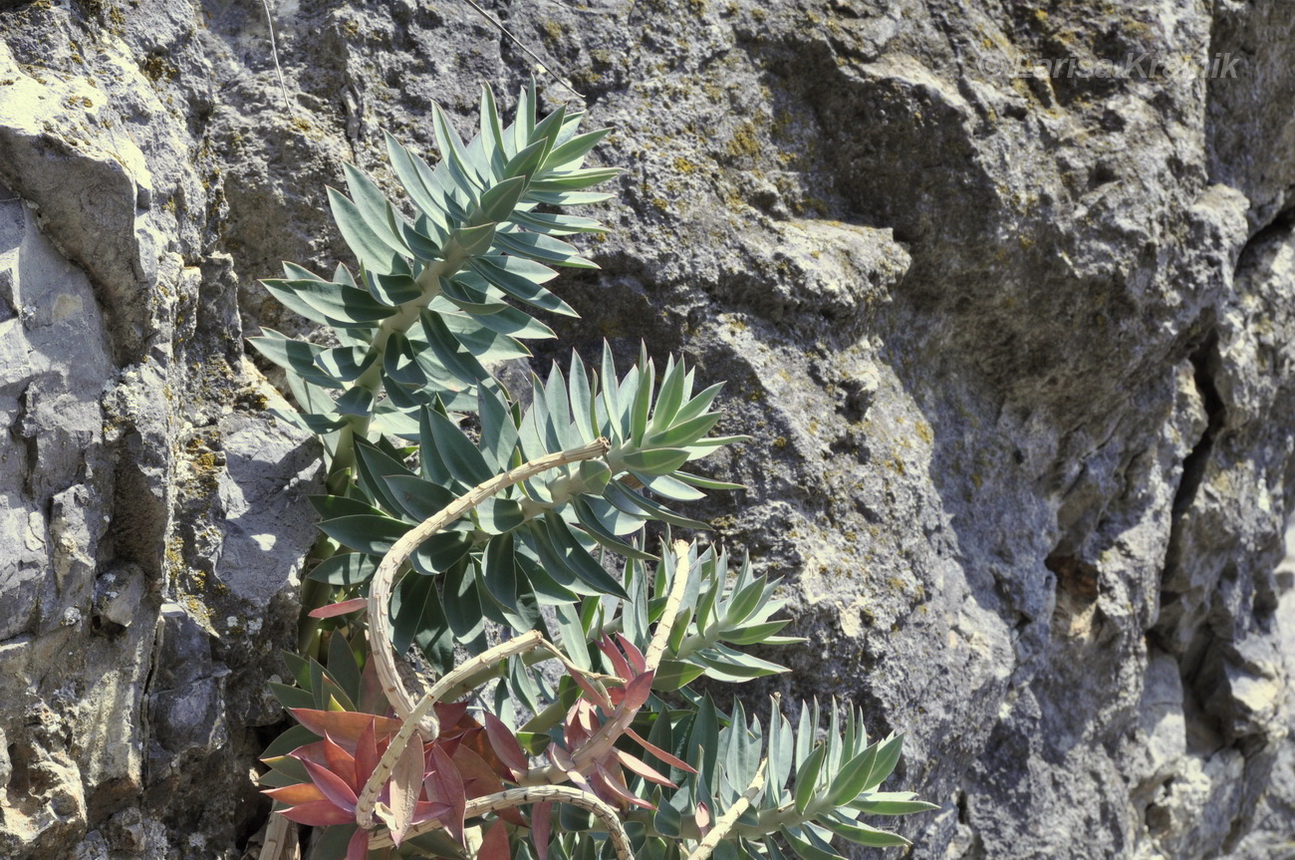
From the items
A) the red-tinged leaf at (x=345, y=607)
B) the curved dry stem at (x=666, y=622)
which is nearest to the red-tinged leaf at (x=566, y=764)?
the curved dry stem at (x=666, y=622)

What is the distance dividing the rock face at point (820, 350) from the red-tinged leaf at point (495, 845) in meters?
0.39

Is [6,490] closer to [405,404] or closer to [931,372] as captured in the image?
[405,404]

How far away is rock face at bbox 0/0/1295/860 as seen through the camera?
0.99 metres

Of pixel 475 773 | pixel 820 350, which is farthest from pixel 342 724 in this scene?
pixel 820 350

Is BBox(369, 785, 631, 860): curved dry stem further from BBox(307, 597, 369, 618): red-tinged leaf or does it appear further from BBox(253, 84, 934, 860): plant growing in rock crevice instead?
BBox(307, 597, 369, 618): red-tinged leaf

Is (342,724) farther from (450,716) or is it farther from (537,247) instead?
(537,247)

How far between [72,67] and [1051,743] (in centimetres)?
207

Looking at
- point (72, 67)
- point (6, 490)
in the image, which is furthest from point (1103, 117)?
point (6, 490)

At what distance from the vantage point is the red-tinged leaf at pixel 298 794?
85cm

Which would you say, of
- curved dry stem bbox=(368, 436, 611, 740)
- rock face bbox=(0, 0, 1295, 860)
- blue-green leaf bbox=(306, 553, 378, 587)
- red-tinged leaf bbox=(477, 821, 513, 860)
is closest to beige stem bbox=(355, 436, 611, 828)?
curved dry stem bbox=(368, 436, 611, 740)

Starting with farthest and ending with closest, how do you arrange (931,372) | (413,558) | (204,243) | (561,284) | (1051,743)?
(1051,743)
(931,372)
(561,284)
(204,243)
(413,558)

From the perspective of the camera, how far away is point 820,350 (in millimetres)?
1709

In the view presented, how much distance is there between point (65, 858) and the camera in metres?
1.00

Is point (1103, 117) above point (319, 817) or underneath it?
above
